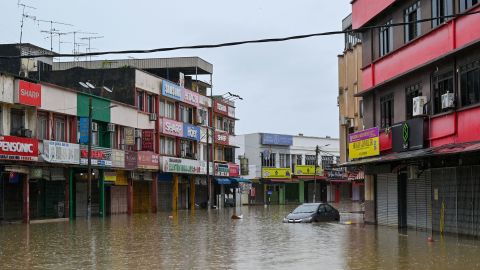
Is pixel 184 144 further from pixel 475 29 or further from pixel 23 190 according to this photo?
pixel 475 29

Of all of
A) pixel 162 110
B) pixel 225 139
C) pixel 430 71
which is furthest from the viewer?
pixel 225 139

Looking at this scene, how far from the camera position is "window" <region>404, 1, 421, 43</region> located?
27.8 meters

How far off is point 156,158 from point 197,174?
1110 cm

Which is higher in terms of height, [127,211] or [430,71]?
[430,71]

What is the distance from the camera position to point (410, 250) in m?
19.9

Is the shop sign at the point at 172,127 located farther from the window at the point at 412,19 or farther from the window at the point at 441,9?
the window at the point at 441,9

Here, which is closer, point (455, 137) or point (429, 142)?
point (455, 137)

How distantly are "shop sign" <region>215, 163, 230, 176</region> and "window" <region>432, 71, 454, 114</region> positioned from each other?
47479 millimetres

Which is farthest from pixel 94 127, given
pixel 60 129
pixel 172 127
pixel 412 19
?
pixel 412 19

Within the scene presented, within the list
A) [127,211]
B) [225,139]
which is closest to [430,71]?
[127,211]

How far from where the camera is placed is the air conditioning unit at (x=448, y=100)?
958 inches

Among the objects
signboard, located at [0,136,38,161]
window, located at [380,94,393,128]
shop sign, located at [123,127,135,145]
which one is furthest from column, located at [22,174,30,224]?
window, located at [380,94,393,128]

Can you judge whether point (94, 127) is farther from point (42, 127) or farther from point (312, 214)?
point (312, 214)

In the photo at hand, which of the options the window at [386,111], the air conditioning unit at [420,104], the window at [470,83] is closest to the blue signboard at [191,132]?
the window at [386,111]
